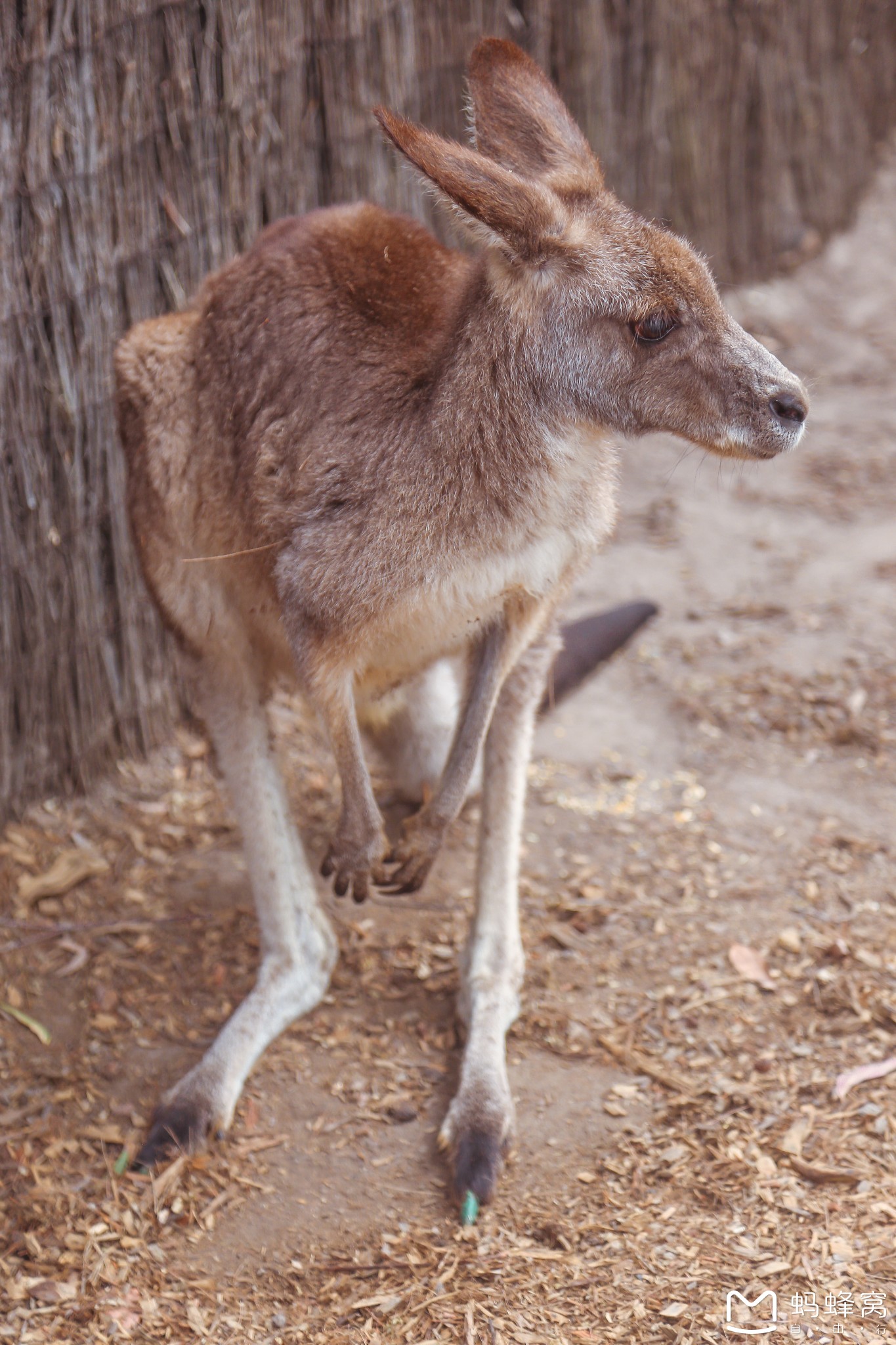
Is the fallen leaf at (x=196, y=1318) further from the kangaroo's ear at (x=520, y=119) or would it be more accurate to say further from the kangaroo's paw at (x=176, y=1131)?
the kangaroo's ear at (x=520, y=119)

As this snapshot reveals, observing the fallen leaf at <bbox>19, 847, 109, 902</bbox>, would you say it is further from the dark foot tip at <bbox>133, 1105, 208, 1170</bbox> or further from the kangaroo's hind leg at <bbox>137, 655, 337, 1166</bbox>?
the dark foot tip at <bbox>133, 1105, 208, 1170</bbox>

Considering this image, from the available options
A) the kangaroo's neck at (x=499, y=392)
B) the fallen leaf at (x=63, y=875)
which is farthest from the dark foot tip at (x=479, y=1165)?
the fallen leaf at (x=63, y=875)

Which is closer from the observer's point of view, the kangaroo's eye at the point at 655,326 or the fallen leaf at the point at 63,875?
the kangaroo's eye at the point at 655,326

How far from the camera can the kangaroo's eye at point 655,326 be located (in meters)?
2.16

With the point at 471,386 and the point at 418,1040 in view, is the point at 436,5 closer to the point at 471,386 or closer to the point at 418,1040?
the point at 471,386

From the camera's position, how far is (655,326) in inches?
85.2

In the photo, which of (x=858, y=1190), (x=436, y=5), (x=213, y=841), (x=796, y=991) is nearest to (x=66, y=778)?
(x=213, y=841)

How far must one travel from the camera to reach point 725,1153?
2.35 meters

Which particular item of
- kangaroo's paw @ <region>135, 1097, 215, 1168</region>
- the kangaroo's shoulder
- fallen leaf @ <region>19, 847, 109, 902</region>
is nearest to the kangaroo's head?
the kangaroo's shoulder

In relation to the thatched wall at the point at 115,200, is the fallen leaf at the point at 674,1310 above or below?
below

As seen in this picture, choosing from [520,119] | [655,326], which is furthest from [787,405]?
[520,119]

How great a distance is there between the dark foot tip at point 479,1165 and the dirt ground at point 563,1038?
4 centimetres

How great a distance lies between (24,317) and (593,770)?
181cm

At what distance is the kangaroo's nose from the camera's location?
2154mm
